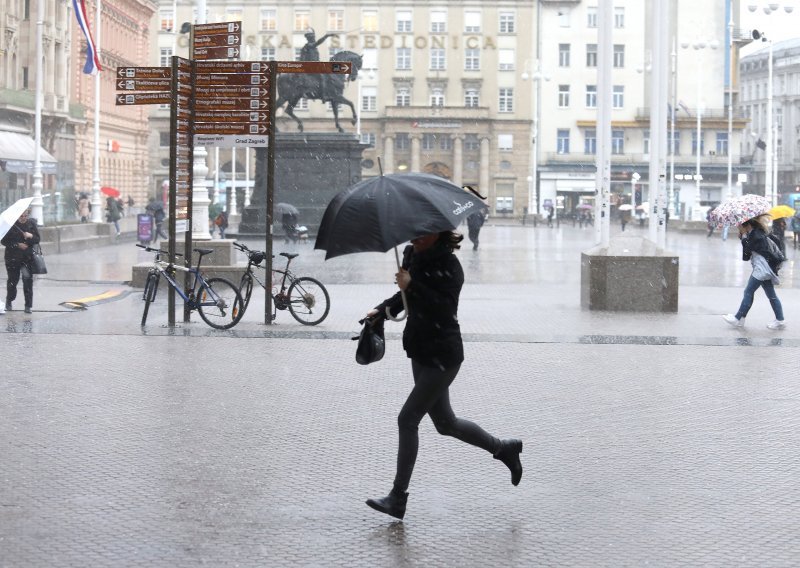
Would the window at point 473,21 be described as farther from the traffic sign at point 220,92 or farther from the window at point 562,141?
the traffic sign at point 220,92

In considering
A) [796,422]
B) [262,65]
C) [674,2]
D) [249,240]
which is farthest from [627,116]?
[796,422]

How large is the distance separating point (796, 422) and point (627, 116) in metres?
103

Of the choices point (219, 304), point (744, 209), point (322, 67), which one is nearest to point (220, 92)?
point (322, 67)

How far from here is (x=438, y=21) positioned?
114125 millimetres

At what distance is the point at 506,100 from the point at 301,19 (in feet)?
54.1

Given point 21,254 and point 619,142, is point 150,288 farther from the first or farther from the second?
point 619,142

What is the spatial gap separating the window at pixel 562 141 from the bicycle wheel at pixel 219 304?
95422 millimetres

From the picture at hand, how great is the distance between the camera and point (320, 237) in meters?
7.87

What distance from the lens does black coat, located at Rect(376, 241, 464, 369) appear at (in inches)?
298

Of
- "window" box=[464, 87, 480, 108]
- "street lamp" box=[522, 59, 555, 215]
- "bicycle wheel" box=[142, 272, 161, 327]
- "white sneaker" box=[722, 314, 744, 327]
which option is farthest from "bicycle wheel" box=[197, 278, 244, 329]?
"window" box=[464, 87, 480, 108]

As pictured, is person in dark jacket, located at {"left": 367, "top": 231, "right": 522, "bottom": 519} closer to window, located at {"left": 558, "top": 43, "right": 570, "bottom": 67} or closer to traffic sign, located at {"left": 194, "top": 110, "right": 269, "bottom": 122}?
traffic sign, located at {"left": 194, "top": 110, "right": 269, "bottom": 122}

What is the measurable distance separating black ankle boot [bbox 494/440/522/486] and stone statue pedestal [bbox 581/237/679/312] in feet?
41.5

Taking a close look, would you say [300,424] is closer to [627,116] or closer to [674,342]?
[674,342]

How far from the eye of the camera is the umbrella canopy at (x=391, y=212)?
7.47 m
